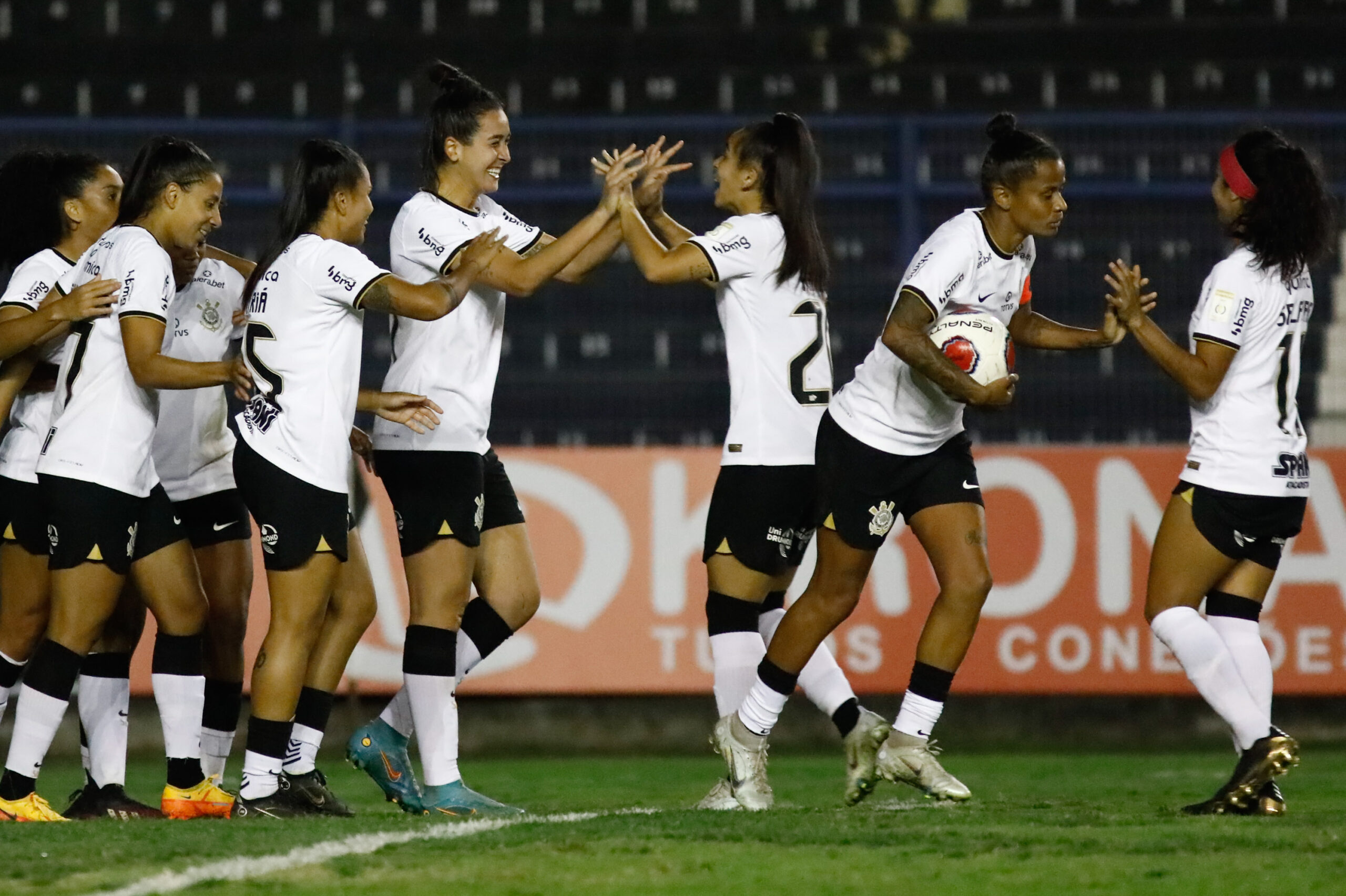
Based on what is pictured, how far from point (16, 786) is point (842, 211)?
274 inches

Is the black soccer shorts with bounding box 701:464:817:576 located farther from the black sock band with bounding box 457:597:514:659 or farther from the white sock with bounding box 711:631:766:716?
the black sock band with bounding box 457:597:514:659

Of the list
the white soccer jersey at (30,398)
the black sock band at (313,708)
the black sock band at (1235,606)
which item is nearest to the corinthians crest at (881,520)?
the black sock band at (1235,606)

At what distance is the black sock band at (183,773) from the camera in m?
5.59

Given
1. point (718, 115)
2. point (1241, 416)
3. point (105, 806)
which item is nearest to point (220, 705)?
point (105, 806)

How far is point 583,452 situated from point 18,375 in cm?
381

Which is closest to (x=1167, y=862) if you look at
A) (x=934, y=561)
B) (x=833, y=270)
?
(x=934, y=561)

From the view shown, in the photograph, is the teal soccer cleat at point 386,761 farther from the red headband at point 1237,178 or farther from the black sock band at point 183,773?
the red headband at point 1237,178

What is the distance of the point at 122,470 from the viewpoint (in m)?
5.27

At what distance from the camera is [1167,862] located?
432 centimetres

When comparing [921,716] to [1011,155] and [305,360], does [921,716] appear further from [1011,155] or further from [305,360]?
[305,360]

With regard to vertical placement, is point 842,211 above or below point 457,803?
above

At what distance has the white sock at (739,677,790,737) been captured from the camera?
214 inches

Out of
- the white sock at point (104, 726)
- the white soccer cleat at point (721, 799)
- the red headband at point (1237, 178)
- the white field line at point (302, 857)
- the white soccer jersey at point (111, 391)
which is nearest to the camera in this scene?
the white field line at point (302, 857)

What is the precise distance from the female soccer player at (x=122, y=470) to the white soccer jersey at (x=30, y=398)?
0.12 m
